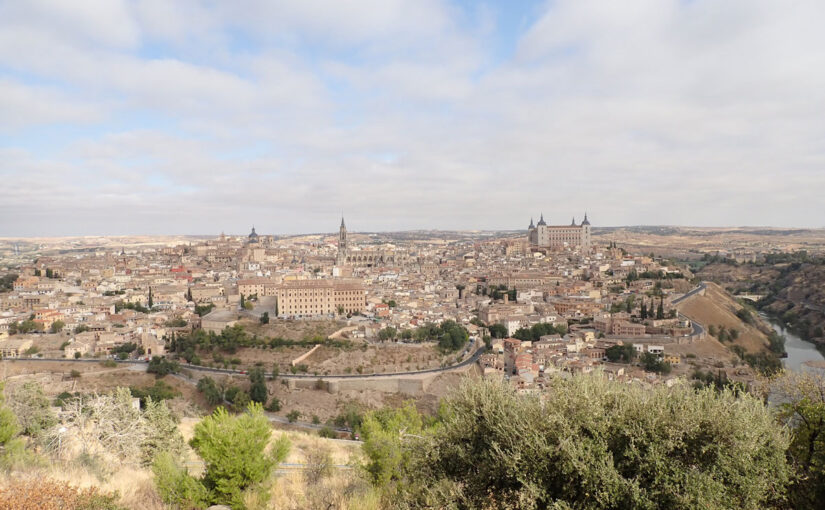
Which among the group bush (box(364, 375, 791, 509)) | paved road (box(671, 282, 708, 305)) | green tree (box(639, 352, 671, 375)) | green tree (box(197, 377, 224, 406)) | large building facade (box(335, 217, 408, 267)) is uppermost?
bush (box(364, 375, 791, 509))

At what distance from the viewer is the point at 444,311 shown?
147 ft

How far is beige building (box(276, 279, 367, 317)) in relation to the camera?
41.7 meters

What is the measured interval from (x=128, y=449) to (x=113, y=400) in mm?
3347

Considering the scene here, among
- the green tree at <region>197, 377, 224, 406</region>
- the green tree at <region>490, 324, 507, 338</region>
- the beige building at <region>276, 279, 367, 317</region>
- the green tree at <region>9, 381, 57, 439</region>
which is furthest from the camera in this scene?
the beige building at <region>276, 279, 367, 317</region>

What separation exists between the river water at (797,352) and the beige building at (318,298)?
32.6m

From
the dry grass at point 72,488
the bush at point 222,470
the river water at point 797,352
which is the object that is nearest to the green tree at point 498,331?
the river water at point 797,352

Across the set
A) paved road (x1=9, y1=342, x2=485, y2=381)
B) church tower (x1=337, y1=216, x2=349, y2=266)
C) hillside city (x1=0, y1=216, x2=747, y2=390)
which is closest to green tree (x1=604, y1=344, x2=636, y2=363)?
hillside city (x1=0, y1=216, x2=747, y2=390)

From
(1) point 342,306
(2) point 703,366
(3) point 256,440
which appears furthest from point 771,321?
(3) point 256,440

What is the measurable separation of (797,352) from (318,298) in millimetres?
40059

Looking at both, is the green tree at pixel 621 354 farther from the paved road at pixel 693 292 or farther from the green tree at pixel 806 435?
the green tree at pixel 806 435

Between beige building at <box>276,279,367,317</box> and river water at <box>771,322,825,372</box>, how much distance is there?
32.6 m

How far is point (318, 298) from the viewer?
140 feet

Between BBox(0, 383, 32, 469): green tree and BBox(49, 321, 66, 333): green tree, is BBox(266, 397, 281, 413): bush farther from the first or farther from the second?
BBox(49, 321, 66, 333): green tree

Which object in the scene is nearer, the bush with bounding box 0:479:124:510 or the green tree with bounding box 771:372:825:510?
the bush with bounding box 0:479:124:510
